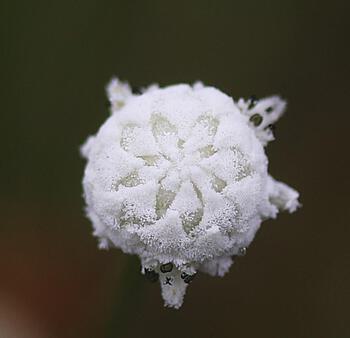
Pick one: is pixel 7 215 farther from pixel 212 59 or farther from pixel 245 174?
pixel 245 174

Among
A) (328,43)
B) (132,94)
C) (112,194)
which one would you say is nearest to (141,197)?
(112,194)

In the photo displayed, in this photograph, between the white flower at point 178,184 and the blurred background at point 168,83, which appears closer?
the white flower at point 178,184

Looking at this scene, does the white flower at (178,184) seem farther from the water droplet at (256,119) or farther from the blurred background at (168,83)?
the blurred background at (168,83)

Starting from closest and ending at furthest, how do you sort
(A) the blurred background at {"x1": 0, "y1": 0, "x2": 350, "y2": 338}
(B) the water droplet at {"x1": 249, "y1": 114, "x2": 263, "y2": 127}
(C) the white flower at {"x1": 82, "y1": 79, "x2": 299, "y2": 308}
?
(C) the white flower at {"x1": 82, "y1": 79, "x2": 299, "y2": 308} → (B) the water droplet at {"x1": 249, "y1": 114, "x2": 263, "y2": 127} → (A) the blurred background at {"x1": 0, "y1": 0, "x2": 350, "y2": 338}

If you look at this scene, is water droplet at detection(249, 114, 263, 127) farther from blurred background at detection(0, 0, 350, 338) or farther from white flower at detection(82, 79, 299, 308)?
blurred background at detection(0, 0, 350, 338)

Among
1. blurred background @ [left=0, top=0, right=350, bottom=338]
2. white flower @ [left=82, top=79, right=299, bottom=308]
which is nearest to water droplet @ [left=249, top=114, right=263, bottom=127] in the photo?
white flower @ [left=82, top=79, right=299, bottom=308]

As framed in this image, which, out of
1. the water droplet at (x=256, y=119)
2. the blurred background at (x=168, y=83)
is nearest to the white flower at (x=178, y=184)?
the water droplet at (x=256, y=119)

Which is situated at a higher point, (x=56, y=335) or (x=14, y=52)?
(x=14, y=52)
